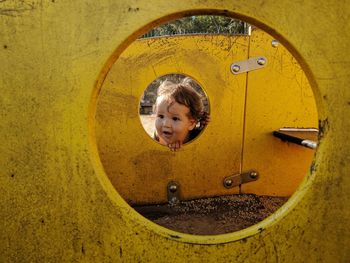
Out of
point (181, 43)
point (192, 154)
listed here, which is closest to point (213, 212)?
point (192, 154)

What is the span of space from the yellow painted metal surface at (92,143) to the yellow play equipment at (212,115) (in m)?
1.12

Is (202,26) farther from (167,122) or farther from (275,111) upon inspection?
(275,111)

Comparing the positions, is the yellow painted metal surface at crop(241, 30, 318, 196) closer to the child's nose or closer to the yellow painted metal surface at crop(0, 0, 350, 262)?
the child's nose

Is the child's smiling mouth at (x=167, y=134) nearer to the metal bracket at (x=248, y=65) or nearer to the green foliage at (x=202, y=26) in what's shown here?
the metal bracket at (x=248, y=65)

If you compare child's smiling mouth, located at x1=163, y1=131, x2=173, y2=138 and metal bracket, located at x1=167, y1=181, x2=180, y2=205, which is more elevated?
child's smiling mouth, located at x1=163, y1=131, x2=173, y2=138

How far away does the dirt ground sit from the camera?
6.23ft

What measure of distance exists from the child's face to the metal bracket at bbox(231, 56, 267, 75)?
60 cm

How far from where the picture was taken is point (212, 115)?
7.06 feet

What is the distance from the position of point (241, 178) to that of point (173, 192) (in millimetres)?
434

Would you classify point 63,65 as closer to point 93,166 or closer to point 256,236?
point 93,166

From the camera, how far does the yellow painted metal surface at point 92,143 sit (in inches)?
38.1

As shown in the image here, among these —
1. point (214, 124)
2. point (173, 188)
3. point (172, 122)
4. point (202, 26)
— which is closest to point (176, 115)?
point (172, 122)

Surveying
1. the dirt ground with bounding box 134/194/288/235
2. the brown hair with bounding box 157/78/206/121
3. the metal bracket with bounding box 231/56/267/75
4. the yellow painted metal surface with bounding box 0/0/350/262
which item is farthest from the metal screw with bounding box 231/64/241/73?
the yellow painted metal surface with bounding box 0/0/350/262

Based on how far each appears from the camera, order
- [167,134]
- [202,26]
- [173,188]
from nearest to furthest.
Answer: [173,188] → [167,134] → [202,26]
